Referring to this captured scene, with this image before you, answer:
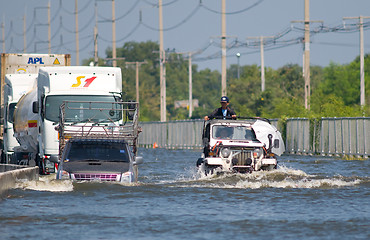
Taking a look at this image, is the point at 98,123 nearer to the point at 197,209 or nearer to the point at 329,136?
the point at 197,209

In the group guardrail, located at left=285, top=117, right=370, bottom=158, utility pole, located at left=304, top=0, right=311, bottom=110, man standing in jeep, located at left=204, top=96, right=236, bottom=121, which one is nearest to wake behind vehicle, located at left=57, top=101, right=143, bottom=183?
man standing in jeep, located at left=204, top=96, right=236, bottom=121

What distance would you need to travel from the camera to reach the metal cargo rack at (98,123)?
20969mm

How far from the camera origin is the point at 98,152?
1927cm

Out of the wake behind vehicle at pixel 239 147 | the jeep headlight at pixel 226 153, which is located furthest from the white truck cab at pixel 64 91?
the jeep headlight at pixel 226 153

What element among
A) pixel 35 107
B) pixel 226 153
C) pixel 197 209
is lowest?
pixel 197 209

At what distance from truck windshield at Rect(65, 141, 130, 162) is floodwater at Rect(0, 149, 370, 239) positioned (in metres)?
0.77

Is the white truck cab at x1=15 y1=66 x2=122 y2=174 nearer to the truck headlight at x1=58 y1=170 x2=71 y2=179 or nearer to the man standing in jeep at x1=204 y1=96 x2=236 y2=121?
the man standing in jeep at x1=204 y1=96 x2=236 y2=121

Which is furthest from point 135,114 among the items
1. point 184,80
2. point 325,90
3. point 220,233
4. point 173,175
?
point 184,80

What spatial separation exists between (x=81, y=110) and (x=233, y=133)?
472 centimetres

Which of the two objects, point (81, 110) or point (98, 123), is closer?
point (98, 123)

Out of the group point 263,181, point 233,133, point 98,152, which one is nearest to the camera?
point 98,152

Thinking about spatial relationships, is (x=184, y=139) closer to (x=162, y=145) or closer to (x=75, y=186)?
(x=162, y=145)

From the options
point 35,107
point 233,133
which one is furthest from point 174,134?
point 233,133

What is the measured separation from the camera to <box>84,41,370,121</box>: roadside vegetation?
5359 cm
